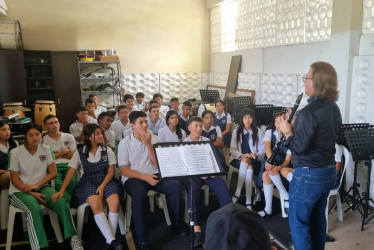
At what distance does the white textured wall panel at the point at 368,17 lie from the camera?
4008 mm

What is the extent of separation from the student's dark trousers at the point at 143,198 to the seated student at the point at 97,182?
0.57 ft

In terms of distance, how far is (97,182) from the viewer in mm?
3373

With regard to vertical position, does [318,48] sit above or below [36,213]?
above

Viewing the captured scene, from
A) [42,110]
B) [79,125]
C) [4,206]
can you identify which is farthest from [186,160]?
[42,110]

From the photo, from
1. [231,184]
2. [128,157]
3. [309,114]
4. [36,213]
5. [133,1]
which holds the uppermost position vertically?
[133,1]

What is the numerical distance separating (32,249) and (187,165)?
1680mm

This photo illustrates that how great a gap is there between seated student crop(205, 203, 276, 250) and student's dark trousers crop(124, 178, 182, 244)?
88.8 inches

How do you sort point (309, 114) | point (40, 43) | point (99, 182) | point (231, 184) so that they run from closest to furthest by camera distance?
1. point (309, 114)
2. point (99, 182)
3. point (231, 184)
4. point (40, 43)

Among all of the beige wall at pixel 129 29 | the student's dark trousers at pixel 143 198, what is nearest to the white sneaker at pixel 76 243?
the student's dark trousers at pixel 143 198

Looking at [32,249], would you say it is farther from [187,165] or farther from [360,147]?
[360,147]

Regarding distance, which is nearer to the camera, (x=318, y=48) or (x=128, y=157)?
(x=128, y=157)

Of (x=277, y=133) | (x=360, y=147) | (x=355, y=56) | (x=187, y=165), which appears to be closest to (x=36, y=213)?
(x=187, y=165)

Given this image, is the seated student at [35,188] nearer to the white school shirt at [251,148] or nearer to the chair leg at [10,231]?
the chair leg at [10,231]

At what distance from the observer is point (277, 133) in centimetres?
399
